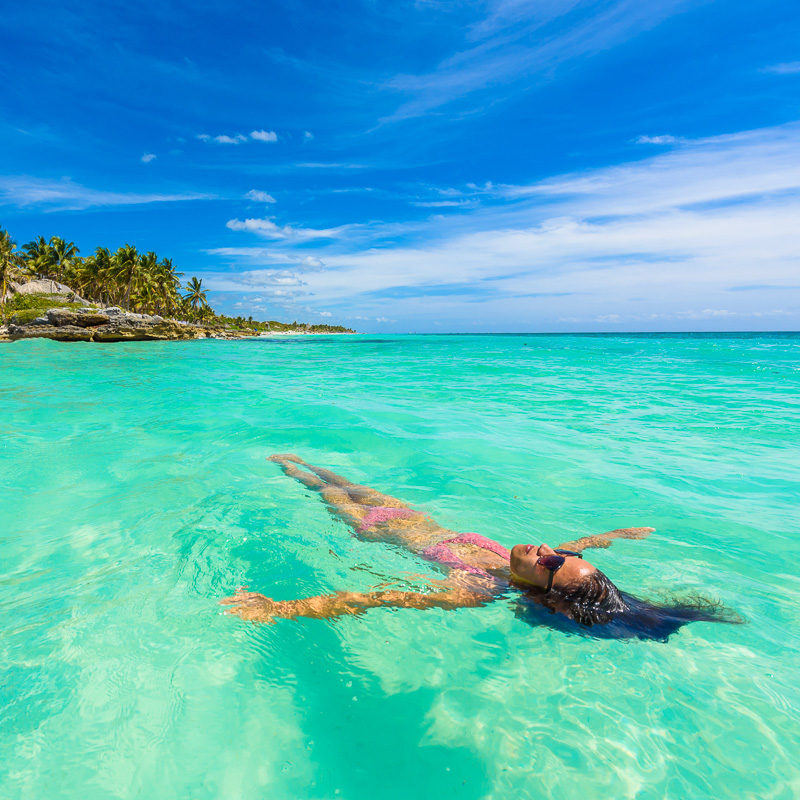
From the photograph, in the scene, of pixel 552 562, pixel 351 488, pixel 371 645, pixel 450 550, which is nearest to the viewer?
pixel 371 645

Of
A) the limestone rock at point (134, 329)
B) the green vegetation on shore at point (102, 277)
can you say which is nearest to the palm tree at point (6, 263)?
the green vegetation on shore at point (102, 277)

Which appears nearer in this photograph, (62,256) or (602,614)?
(602,614)

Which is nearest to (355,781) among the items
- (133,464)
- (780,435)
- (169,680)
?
(169,680)

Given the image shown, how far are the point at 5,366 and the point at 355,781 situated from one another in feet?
83.4

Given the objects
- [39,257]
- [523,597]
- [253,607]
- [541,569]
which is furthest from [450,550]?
[39,257]

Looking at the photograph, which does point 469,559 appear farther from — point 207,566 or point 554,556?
point 207,566

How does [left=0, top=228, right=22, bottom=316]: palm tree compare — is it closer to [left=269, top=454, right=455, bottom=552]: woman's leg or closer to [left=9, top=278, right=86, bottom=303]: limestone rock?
[left=9, top=278, right=86, bottom=303]: limestone rock

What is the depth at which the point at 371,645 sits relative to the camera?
2768 millimetres

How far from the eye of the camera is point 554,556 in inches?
116

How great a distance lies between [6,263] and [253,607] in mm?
67945

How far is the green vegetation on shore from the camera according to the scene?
5834 centimetres

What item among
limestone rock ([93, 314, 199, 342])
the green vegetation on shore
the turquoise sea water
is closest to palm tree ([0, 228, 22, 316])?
the green vegetation on shore

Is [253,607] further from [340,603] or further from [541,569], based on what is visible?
[541,569]

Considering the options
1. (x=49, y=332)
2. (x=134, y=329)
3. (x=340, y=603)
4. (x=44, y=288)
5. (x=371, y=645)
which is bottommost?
(x=371, y=645)
